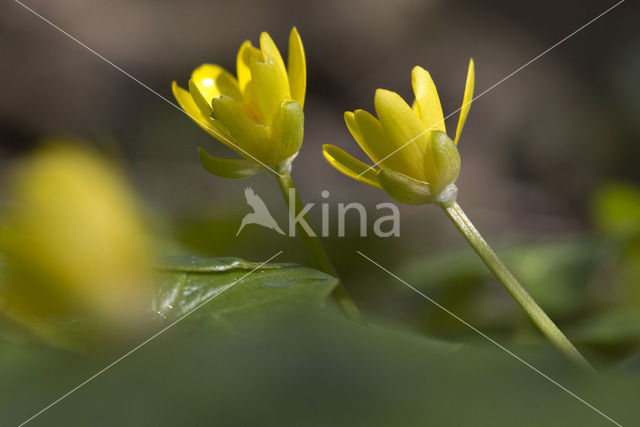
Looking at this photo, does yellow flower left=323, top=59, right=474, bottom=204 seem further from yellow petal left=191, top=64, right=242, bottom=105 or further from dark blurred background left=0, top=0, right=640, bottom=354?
dark blurred background left=0, top=0, right=640, bottom=354

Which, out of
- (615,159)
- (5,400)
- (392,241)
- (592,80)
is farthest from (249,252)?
(592,80)

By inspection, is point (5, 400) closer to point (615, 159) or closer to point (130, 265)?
point (130, 265)

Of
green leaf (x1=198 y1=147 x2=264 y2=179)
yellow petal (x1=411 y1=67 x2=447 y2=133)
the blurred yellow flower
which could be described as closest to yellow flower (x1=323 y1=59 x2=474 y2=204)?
yellow petal (x1=411 y1=67 x2=447 y2=133)

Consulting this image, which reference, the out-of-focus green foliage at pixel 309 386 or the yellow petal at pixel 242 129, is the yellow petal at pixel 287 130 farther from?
the out-of-focus green foliage at pixel 309 386

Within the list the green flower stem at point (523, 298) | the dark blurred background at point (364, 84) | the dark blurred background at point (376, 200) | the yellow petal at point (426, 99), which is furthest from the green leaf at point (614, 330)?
the dark blurred background at point (364, 84)

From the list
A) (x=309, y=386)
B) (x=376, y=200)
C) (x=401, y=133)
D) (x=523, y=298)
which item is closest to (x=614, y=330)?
(x=523, y=298)

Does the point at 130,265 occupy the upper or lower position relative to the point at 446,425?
upper
